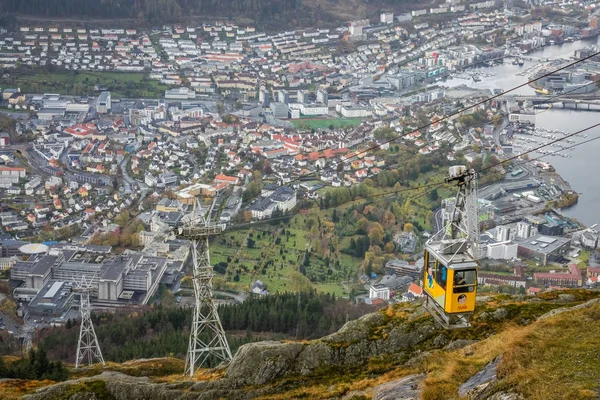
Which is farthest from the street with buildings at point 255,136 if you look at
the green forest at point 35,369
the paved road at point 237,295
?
the green forest at point 35,369

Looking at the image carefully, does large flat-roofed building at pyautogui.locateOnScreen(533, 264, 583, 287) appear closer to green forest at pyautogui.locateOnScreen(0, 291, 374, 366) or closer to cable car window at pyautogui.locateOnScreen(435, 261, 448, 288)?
green forest at pyautogui.locateOnScreen(0, 291, 374, 366)

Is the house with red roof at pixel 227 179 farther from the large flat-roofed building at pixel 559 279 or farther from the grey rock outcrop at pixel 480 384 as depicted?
the grey rock outcrop at pixel 480 384

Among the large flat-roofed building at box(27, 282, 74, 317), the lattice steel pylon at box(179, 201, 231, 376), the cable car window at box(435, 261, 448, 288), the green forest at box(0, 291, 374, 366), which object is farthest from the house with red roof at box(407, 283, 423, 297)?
the cable car window at box(435, 261, 448, 288)

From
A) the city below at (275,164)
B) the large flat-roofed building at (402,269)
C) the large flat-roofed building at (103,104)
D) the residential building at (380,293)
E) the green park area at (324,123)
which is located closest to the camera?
the residential building at (380,293)

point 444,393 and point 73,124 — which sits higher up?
point 444,393

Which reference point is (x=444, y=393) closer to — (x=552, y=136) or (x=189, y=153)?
(x=189, y=153)

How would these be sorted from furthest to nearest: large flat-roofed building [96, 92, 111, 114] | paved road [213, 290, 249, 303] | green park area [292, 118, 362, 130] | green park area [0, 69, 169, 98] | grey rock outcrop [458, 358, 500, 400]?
green park area [0, 69, 169, 98], large flat-roofed building [96, 92, 111, 114], green park area [292, 118, 362, 130], paved road [213, 290, 249, 303], grey rock outcrop [458, 358, 500, 400]

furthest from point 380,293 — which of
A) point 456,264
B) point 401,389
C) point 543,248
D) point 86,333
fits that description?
point 401,389

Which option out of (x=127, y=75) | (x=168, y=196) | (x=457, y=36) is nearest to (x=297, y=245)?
(x=168, y=196)
